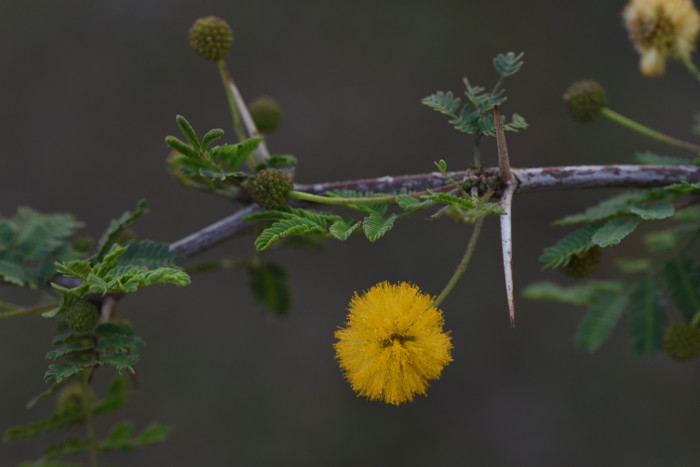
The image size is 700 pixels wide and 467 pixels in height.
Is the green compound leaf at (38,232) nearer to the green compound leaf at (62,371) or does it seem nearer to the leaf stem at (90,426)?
the leaf stem at (90,426)

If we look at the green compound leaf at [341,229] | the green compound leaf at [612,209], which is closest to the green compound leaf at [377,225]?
the green compound leaf at [341,229]

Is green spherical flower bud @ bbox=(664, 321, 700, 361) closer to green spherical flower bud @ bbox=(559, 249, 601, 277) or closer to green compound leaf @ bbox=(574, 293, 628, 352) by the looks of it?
green compound leaf @ bbox=(574, 293, 628, 352)

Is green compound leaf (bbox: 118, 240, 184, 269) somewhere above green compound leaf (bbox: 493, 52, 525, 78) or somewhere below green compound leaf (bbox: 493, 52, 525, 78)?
below

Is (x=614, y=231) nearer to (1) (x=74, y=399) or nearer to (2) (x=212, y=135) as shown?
(2) (x=212, y=135)

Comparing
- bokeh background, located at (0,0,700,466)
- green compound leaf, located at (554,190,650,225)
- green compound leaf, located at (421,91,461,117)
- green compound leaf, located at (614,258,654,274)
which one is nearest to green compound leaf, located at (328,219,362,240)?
green compound leaf, located at (421,91,461,117)

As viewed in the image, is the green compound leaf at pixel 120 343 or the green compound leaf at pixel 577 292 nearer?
the green compound leaf at pixel 120 343

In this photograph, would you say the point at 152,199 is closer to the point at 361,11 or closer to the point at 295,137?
the point at 295,137

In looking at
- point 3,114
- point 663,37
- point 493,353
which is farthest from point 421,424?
point 3,114
